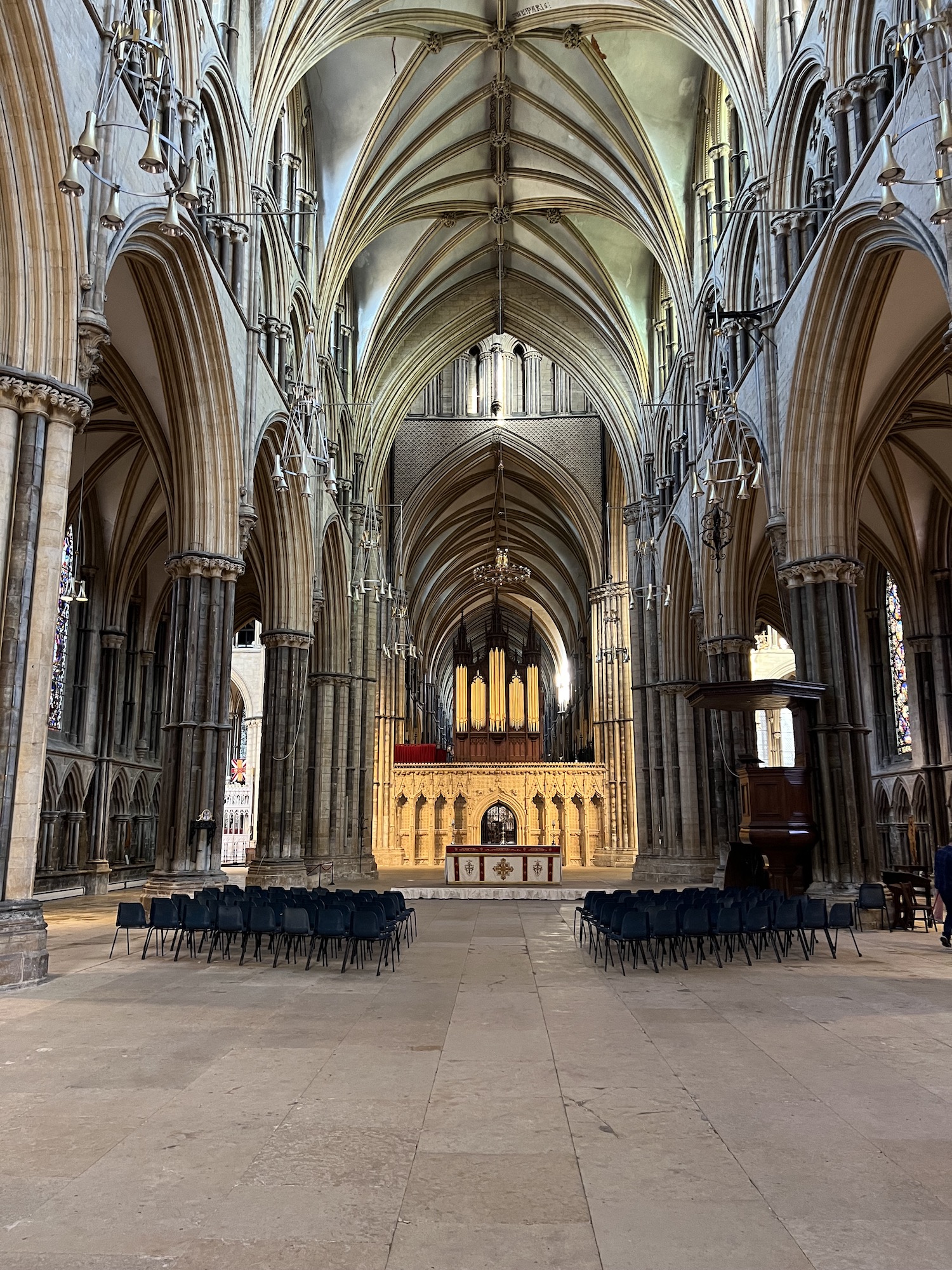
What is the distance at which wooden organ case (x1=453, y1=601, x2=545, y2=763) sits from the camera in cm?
4572

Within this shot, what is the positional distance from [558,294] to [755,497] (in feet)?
48.5

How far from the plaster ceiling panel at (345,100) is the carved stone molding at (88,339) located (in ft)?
52.2

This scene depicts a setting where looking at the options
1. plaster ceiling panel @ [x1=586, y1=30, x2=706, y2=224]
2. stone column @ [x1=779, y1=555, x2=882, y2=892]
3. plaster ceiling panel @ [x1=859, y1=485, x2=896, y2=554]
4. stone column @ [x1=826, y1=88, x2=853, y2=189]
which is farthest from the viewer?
plaster ceiling panel @ [x1=859, y1=485, x2=896, y2=554]

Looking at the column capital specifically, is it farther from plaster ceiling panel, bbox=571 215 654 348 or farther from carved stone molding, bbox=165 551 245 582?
plaster ceiling panel, bbox=571 215 654 348

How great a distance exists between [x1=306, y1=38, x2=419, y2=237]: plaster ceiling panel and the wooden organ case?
2557 cm

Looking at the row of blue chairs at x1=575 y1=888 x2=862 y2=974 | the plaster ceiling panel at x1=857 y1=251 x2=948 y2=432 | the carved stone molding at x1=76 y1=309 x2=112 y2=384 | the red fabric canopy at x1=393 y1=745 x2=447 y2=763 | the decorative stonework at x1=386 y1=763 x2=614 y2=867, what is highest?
the plaster ceiling panel at x1=857 y1=251 x2=948 y2=432

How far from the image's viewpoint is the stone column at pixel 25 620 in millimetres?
9562

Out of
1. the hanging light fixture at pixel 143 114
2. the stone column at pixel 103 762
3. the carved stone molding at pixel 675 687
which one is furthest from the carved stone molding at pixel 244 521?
the carved stone molding at pixel 675 687

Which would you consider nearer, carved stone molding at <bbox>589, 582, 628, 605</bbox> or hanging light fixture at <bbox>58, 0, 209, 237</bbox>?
hanging light fixture at <bbox>58, 0, 209, 237</bbox>

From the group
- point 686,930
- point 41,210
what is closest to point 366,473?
point 41,210

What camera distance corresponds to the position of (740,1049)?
276 inches

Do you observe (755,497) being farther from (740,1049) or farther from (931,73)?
(740,1049)

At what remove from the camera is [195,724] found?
16.4m

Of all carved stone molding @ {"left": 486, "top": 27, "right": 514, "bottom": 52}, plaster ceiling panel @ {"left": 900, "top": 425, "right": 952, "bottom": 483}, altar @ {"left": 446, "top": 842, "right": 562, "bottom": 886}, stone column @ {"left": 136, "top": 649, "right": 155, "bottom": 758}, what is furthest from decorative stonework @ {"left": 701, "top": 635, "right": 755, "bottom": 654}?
stone column @ {"left": 136, "top": 649, "right": 155, "bottom": 758}
